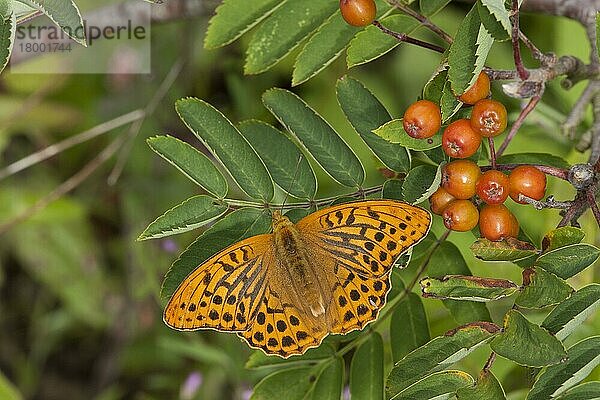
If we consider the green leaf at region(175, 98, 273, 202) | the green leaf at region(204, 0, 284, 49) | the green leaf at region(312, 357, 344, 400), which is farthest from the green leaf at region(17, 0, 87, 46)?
the green leaf at region(312, 357, 344, 400)

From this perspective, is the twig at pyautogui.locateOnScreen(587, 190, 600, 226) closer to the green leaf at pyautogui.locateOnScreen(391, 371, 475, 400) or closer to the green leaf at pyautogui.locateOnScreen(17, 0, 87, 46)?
the green leaf at pyautogui.locateOnScreen(391, 371, 475, 400)

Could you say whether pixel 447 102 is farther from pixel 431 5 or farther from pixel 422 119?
pixel 431 5

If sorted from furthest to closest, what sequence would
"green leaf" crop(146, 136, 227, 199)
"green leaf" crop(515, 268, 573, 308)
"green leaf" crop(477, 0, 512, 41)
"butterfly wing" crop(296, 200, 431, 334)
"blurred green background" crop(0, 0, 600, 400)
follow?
"blurred green background" crop(0, 0, 600, 400) → "green leaf" crop(146, 136, 227, 199) → "butterfly wing" crop(296, 200, 431, 334) → "green leaf" crop(515, 268, 573, 308) → "green leaf" crop(477, 0, 512, 41)

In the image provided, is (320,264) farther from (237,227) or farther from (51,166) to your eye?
(51,166)

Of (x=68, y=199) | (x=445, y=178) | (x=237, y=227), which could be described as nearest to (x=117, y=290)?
(x=68, y=199)

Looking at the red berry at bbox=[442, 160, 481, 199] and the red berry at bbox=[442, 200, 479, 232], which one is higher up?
the red berry at bbox=[442, 160, 481, 199]

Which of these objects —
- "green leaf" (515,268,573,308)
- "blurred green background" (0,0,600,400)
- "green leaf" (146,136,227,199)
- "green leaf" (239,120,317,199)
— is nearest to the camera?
"green leaf" (515,268,573,308)

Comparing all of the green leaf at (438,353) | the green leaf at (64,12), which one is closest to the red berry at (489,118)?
the green leaf at (438,353)
